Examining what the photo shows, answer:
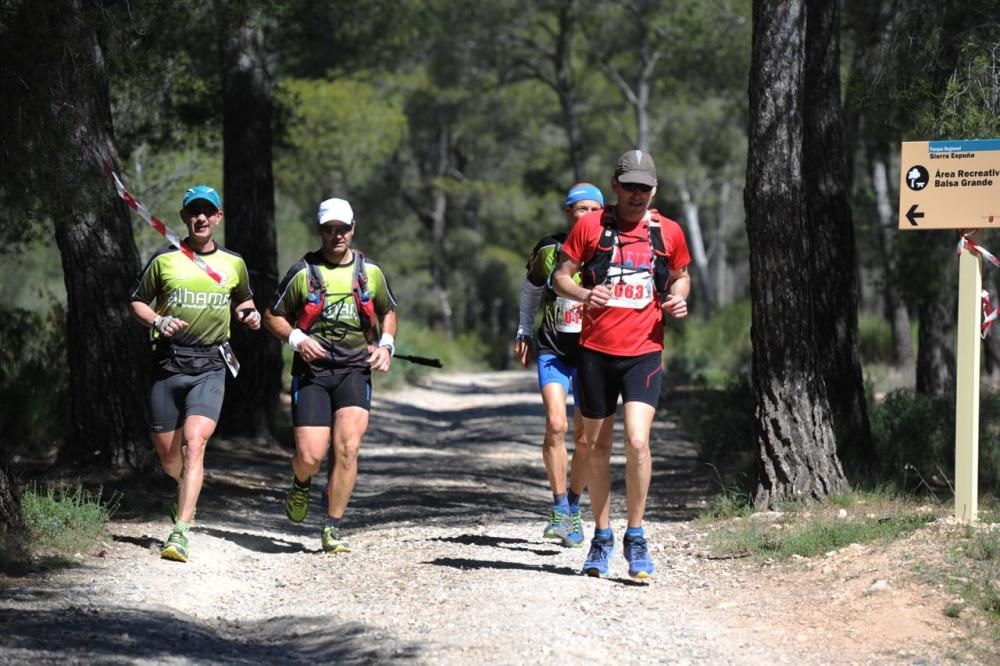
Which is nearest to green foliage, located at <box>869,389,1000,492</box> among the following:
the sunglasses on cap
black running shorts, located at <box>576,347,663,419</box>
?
black running shorts, located at <box>576,347,663,419</box>

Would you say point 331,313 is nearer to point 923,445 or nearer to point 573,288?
point 573,288

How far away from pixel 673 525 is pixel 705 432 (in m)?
4.95

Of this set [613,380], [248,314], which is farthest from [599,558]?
[248,314]

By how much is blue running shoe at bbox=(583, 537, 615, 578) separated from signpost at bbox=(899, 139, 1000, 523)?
2.08m

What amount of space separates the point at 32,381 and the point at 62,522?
21.3 feet

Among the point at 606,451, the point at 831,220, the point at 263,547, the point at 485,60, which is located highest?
the point at 485,60

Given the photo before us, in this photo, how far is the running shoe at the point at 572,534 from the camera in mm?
9312

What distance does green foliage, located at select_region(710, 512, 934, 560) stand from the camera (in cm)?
858

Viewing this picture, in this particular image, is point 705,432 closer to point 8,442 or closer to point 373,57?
point 8,442

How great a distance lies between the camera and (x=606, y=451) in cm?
811

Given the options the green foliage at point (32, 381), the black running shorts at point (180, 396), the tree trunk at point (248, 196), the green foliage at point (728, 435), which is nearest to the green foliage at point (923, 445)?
the green foliage at point (728, 435)

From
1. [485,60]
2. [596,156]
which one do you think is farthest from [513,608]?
[596,156]

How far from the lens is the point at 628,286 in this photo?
7727 millimetres

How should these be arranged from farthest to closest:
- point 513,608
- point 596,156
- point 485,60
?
point 596,156 < point 485,60 < point 513,608
